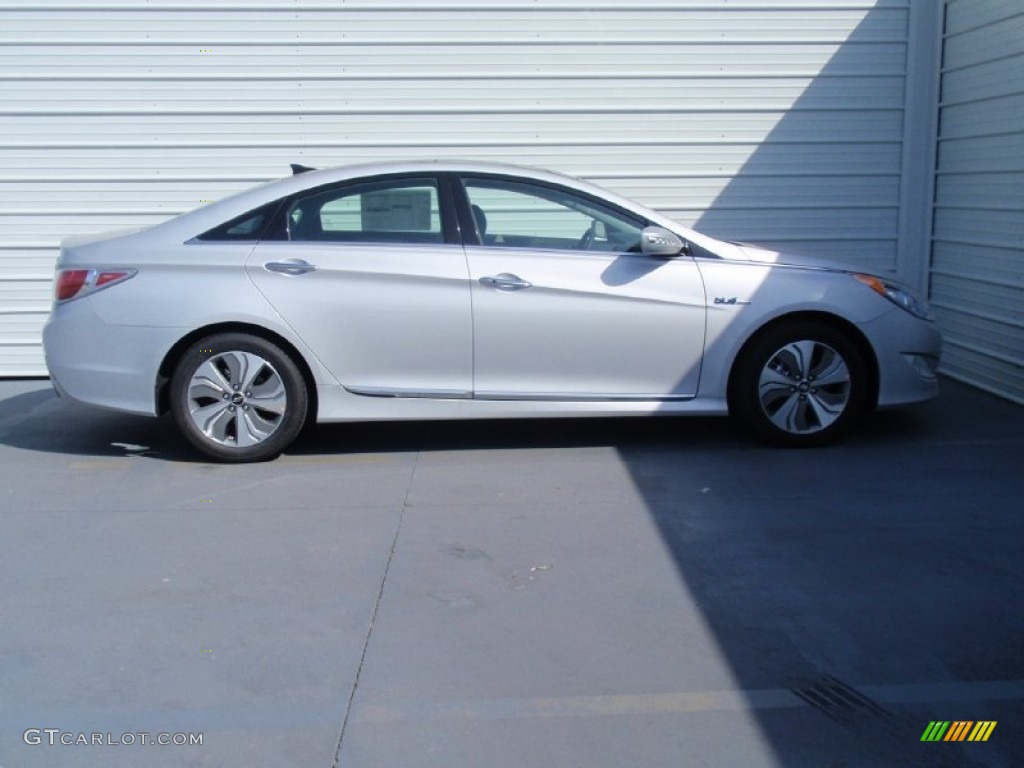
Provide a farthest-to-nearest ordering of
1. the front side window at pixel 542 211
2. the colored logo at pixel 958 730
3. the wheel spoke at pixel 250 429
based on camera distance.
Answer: the front side window at pixel 542 211, the wheel spoke at pixel 250 429, the colored logo at pixel 958 730

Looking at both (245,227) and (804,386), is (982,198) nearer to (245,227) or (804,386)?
(804,386)

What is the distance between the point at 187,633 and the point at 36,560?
3.77 ft

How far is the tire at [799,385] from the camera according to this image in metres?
6.67

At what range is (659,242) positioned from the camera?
644cm

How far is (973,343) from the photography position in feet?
28.1

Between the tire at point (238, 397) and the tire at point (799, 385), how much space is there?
239cm

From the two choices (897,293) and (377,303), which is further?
(897,293)

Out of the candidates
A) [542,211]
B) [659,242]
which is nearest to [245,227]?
[542,211]

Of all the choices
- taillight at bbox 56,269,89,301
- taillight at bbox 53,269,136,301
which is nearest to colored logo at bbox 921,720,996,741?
taillight at bbox 53,269,136,301

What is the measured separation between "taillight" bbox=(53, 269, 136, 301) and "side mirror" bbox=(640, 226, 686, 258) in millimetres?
2680

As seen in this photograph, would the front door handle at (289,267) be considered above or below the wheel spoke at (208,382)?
above

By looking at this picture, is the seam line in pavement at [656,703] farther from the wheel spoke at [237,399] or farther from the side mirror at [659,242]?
the side mirror at [659,242]

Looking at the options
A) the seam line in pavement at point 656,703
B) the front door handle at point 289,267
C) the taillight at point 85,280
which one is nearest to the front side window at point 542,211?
the front door handle at point 289,267

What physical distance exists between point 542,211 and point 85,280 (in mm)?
2480
